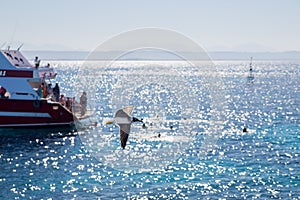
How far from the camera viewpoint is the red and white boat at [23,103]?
56062 millimetres

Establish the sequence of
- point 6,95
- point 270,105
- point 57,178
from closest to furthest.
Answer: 1. point 57,178
2. point 6,95
3. point 270,105

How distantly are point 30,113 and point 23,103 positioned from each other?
1616 millimetres

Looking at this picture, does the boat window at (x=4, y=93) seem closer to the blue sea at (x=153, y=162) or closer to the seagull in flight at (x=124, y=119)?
the blue sea at (x=153, y=162)

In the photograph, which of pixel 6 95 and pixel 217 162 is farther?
pixel 6 95

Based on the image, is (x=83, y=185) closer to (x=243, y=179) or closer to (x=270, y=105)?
(x=243, y=179)

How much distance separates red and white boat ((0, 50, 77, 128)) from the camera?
5606 cm

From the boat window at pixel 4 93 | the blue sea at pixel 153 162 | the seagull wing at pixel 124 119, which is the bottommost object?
the blue sea at pixel 153 162

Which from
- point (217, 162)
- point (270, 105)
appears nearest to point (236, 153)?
point (217, 162)

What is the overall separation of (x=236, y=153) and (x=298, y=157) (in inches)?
253

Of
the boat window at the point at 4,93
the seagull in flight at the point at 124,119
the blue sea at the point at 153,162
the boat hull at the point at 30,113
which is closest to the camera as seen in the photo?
the seagull in flight at the point at 124,119

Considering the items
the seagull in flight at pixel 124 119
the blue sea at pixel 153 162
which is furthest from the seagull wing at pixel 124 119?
the blue sea at pixel 153 162

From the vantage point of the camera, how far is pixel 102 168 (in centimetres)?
4319

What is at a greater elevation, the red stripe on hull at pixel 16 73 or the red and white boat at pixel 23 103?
the red stripe on hull at pixel 16 73

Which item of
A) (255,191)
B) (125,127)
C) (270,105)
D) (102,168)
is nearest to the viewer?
(125,127)
